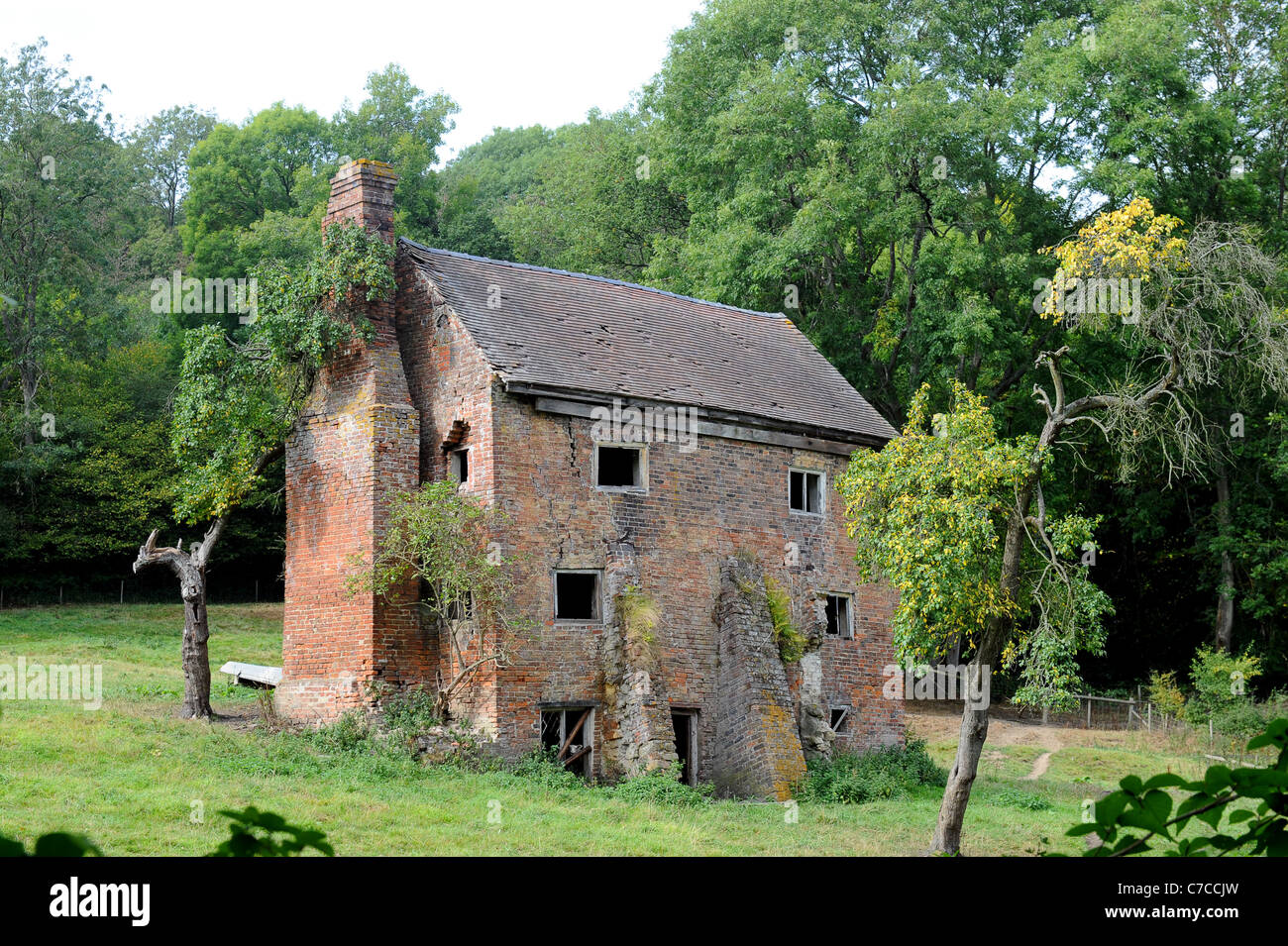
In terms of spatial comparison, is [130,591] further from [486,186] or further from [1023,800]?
[486,186]

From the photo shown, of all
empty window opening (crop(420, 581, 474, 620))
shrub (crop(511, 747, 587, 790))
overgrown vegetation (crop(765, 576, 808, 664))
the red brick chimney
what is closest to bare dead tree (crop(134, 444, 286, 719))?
the red brick chimney

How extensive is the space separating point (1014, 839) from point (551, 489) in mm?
9906

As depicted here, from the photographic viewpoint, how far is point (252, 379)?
966 inches

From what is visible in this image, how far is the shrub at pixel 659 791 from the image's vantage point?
20438 millimetres

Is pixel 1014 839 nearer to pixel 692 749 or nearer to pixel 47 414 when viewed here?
pixel 692 749

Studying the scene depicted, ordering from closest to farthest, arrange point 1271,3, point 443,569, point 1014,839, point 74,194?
1. point 1014,839
2. point 443,569
3. point 1271,3
4. point 74,194

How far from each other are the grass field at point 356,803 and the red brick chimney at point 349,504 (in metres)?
1.60

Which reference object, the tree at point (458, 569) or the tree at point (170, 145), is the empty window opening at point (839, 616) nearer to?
the tree at point (458, 569)

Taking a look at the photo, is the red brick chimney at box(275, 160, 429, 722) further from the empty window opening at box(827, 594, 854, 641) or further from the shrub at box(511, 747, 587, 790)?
the empty window opening at box(827, 594, 854, 641)

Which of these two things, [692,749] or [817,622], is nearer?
[692,749]

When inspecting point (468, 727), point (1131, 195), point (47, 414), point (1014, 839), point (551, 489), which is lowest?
point (1014, 839)

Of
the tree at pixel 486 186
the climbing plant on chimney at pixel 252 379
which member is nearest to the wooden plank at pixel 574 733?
the climbing plant on chimney at pixel 252 379

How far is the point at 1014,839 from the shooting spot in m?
20.0
